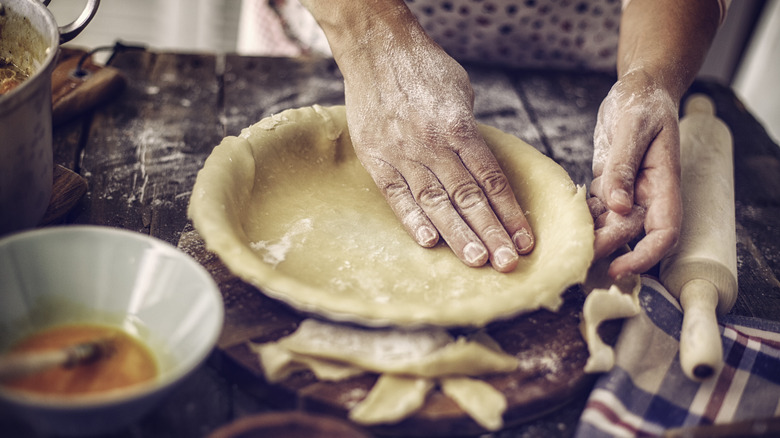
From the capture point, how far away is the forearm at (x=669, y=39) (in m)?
1.52

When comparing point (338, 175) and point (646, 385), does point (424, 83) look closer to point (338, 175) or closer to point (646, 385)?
point (338, 175)

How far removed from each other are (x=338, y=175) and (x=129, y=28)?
334 centimetres

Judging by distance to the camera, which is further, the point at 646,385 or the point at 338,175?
the point at 338,175

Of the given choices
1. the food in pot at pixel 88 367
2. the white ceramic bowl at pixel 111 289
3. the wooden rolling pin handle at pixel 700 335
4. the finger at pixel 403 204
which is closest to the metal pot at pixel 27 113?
the white ceramic bowl at pixel 111 289

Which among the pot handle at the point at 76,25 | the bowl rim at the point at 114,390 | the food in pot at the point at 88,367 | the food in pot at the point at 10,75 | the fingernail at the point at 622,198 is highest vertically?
the pot handle at the point at 76,25

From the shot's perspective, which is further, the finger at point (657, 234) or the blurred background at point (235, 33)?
the blurred background at point (235, 33)

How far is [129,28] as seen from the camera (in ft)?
13.7

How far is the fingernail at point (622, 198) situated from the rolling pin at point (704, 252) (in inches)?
6.6

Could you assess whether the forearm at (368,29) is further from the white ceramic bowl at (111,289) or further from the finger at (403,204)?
the white ceramic bowl at (111,289)

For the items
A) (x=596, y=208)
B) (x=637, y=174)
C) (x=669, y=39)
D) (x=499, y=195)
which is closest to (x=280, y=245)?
(x=499, y=195)

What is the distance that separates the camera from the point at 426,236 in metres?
1.34

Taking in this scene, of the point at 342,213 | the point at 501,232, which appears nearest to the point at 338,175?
the point at 342,213

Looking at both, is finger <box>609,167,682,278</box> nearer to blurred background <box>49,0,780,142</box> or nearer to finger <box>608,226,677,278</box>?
finger <box>608,226,677,278</box>

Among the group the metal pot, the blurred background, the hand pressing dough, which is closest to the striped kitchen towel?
the hand pressing dough
